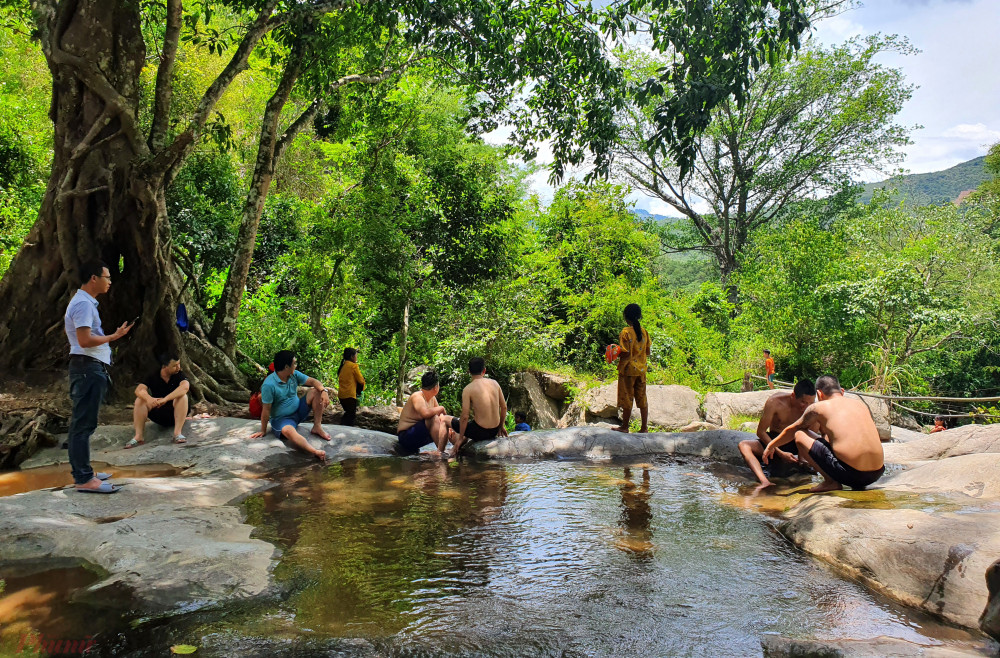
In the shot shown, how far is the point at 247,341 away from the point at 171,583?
8.84m

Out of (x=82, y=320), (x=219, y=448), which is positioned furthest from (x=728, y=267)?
(x=82, y=320)

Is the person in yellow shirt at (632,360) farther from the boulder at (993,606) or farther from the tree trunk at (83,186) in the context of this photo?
the tree trunk at (83,186)

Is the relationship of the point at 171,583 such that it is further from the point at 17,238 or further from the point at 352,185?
the point at 17,238

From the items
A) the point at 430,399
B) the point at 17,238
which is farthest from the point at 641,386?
the point at 17,238

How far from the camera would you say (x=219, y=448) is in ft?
22.7

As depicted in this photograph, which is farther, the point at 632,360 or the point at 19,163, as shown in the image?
the point at 19,163

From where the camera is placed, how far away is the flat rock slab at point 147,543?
3490 mm

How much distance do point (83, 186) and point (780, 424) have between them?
30.1 feet

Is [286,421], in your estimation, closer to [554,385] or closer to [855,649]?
[855,649]

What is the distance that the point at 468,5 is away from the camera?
716cm

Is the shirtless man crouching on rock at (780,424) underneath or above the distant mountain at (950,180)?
underneath

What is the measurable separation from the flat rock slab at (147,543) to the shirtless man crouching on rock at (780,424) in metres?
5.06

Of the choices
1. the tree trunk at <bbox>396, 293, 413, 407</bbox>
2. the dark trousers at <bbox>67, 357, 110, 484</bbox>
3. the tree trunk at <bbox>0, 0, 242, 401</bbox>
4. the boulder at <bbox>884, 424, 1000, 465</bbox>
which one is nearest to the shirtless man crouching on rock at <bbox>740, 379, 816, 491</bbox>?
the boulder at <bbox>884, 424, 1000, 465</bbox>

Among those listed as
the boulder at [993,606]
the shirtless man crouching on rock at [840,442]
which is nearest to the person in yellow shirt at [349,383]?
the shirtless man crouching on rock at [840,442]
